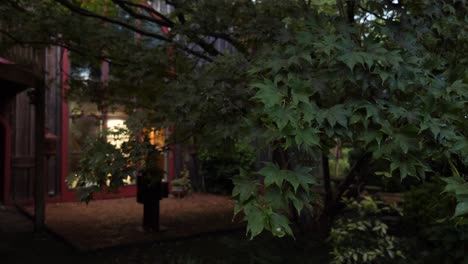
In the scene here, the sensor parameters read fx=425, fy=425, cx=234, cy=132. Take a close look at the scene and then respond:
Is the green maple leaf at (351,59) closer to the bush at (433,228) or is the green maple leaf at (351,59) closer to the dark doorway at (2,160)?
the bush at (433,228)

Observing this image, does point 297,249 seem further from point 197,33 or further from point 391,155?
point 391,155

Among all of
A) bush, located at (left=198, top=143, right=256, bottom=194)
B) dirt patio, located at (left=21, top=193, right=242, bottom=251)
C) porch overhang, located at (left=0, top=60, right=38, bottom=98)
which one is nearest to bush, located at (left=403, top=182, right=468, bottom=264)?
dirt patio, located at (left=21, top=193, right=242, bottom=251)

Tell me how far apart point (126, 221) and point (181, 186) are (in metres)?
3.92

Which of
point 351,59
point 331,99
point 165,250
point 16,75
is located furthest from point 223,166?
point 351,59

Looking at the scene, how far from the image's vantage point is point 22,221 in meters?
9.26

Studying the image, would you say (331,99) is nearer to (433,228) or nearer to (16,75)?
(433,228)

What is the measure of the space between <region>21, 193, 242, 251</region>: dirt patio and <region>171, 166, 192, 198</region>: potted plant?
9.7 inches

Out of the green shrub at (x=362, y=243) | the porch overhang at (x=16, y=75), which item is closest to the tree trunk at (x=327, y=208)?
the green shrub at (x=362, y=243)

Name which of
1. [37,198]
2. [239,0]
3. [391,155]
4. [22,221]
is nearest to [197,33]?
[239,0]

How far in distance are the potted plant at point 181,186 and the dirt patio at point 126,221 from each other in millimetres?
248

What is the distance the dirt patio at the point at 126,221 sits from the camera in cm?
772

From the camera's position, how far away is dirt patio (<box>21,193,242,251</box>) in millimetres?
7720

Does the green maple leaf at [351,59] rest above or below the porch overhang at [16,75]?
below

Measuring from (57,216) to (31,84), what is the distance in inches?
142
